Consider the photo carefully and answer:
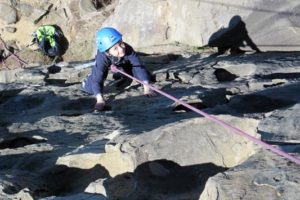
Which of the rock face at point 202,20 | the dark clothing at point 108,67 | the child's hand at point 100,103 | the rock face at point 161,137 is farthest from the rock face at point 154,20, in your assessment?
the child's hand at point 100,103

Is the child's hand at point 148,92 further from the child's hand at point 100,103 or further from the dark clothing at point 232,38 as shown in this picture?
the dark clothing at point 232,38

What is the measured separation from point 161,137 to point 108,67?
9.30ft

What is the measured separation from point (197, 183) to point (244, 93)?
8.07ft

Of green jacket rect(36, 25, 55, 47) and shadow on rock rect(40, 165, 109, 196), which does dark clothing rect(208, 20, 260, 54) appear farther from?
green jacket rect(36, 25, 55, 47)

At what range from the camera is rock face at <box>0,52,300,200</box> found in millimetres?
3598

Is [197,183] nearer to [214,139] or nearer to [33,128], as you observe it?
[214,139]

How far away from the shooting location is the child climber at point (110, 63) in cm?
643

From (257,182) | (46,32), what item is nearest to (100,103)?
(257,182)

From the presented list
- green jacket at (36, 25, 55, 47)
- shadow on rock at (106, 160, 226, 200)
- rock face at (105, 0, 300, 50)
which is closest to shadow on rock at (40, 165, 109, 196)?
shadow on rock at (106, 160, 226, 200)

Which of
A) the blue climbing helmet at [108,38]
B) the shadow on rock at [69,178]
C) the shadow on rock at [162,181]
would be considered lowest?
the shadow on rock at [69,178]

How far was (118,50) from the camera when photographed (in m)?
6.62

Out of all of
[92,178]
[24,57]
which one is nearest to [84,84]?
[92,178]

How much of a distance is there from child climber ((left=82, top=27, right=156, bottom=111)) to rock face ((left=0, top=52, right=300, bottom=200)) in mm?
196

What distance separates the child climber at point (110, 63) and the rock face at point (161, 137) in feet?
0.64
